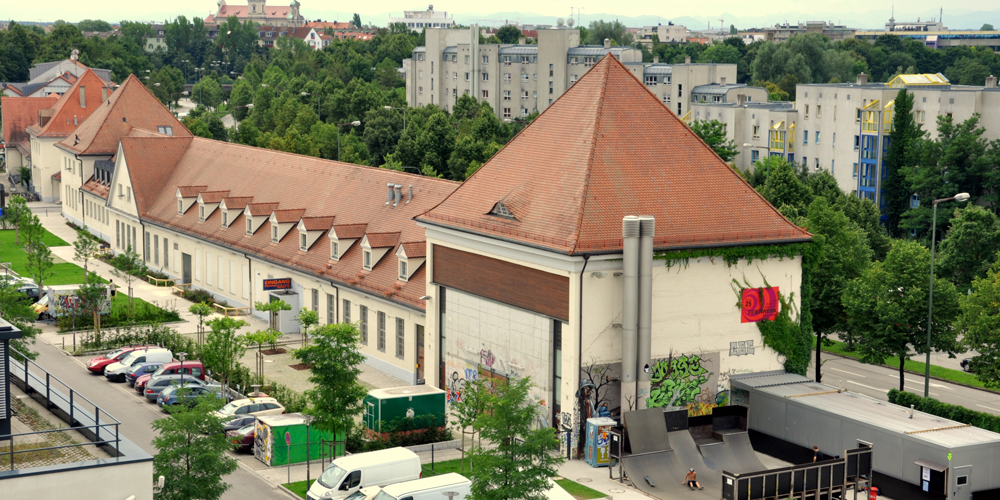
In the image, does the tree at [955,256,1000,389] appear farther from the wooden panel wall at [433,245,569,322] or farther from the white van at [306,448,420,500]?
the white van at [306,448,420,500]

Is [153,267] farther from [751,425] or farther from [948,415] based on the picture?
[948,415]

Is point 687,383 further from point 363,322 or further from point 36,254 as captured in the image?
point 36,254

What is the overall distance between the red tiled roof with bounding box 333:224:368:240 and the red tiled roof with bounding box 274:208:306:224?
6669 mm

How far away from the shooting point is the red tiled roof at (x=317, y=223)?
210ft

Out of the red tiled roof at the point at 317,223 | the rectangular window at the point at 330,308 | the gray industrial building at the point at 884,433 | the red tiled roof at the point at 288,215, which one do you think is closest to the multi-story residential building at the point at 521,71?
the red tiled roof at the point at 288,215

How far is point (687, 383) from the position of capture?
44500 mm

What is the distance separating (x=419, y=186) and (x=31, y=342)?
2202 centimetres

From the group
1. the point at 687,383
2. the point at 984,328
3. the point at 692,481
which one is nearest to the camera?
the point at 692,481

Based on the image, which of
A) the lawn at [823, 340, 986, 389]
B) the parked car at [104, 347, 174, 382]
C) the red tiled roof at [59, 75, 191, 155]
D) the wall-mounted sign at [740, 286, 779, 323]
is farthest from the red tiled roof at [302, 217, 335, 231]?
the red tiled roof at [59, 75, 191, 155]

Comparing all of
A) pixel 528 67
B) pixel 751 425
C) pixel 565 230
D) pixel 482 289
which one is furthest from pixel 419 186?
pixel 528 67

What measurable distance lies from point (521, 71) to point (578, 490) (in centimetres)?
12952

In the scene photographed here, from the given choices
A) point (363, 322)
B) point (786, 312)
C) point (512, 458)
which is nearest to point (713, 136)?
point (363, 322)

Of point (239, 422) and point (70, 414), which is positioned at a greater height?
point (70, 414)

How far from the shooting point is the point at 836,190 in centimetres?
8406
